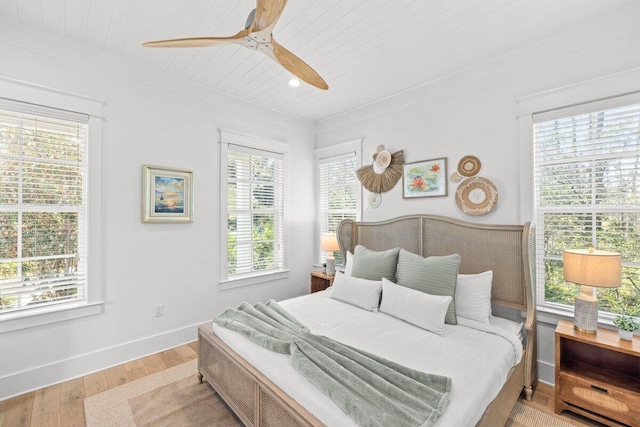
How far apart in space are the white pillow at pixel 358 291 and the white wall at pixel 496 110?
1039mm

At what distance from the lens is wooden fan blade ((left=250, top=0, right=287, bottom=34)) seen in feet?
4.61

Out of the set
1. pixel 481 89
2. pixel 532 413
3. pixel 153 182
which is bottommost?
pixel 532 413

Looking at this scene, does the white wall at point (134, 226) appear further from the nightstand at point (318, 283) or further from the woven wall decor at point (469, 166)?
the woven wall decor at point (469, 166)

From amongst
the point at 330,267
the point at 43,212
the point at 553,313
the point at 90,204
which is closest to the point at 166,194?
the point at 90,204

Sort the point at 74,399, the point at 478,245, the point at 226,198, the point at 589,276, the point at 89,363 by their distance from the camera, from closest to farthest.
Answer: the point at 589,276 → the point at 74,399 → the point at 89,363 → the point at 478,245 → the point at 226,198

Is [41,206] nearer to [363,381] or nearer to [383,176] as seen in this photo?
[363,381]

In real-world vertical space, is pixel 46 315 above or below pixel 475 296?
below

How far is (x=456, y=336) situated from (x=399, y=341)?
437mm

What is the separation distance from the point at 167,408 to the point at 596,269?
310 cm

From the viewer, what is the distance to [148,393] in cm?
225

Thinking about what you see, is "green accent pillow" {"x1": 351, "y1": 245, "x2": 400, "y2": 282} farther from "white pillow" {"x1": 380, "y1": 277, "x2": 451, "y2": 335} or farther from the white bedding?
the white bedding

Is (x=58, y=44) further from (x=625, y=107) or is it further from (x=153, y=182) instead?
(x=625, y=107)

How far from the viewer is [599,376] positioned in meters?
1.99

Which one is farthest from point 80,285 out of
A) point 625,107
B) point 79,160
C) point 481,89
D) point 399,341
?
point 625,107
